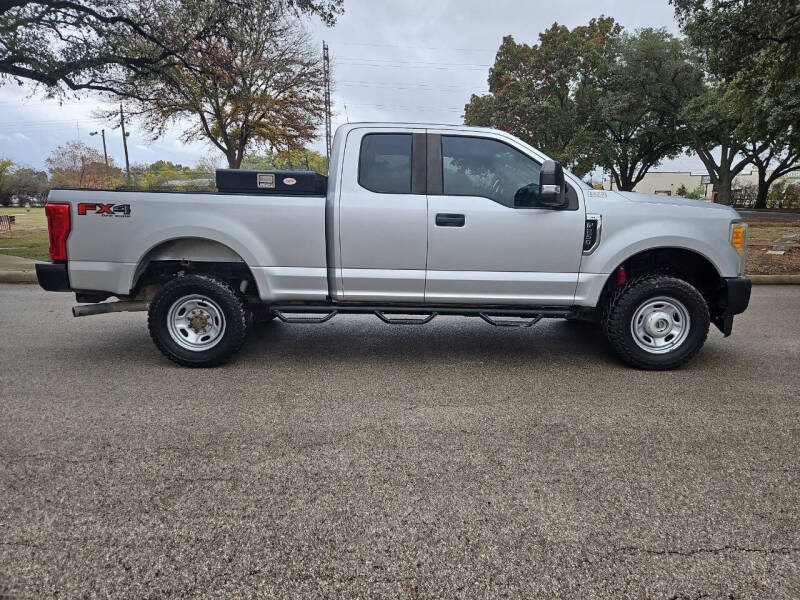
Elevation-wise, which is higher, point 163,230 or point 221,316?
point 163,230

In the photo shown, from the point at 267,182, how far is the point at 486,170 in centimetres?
189

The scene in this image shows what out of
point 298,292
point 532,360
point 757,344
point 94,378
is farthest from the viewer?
point 757,344

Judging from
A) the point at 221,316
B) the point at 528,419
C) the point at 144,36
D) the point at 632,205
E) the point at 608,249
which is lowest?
the point at 528,419

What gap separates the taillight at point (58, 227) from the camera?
4301 millimetres

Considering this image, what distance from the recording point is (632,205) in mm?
4426

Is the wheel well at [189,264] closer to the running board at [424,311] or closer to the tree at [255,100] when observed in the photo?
the running board at [424,311]

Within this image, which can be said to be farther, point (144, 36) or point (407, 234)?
point (144, 36)

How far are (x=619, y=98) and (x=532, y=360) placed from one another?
94.7 ft

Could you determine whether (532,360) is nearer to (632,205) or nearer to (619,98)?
(632,205)

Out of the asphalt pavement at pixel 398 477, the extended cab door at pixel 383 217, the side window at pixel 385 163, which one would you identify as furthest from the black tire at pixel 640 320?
the side window at pixel 385 163

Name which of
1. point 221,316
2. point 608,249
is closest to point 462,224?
point 608,249

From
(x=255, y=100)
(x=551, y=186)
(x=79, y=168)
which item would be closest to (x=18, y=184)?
(x=79, y=168)

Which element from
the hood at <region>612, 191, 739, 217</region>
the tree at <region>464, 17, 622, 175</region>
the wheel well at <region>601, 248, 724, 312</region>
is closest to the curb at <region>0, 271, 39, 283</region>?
the wheel well at <region>601, 248, 724, 312</region>

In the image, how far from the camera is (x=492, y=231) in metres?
4.39
